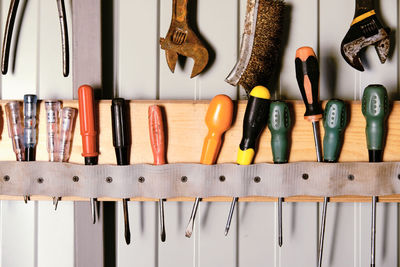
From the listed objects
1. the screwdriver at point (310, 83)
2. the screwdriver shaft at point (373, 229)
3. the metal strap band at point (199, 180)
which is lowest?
the screwdriver shaft at point (373, 229)

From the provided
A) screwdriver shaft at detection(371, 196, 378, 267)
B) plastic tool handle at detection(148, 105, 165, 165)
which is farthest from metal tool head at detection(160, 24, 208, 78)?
screwdriver shaft at detection(371, 196, 378, 267)

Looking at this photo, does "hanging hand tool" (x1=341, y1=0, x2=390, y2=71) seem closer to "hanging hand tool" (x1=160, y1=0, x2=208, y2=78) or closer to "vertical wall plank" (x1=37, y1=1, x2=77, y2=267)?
"hanging hand tool" (x1=160, y1=0, x2=208, y2=78)

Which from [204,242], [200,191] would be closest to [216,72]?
[200,191]

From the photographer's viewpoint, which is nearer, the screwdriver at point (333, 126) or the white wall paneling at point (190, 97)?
the screwdriver at point (333, 126)

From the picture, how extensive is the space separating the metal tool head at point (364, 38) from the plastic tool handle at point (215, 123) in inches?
11.0

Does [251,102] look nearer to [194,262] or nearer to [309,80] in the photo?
[309,80]

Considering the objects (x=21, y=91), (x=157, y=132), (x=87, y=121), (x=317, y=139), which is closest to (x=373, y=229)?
(x=317, y=139)

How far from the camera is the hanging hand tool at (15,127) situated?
2.51 ft

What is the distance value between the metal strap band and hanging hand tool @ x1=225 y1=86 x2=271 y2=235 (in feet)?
0.08

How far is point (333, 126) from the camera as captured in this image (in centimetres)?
72

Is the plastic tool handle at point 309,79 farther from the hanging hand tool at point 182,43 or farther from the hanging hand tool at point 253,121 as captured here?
the hanging hand tool at point 182,43

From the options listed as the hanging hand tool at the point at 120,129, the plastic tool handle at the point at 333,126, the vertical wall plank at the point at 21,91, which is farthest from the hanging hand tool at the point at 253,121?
the vertical wall plank at the point at 21,91

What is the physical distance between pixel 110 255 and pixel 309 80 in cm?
59

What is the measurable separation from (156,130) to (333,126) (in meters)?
0.35
